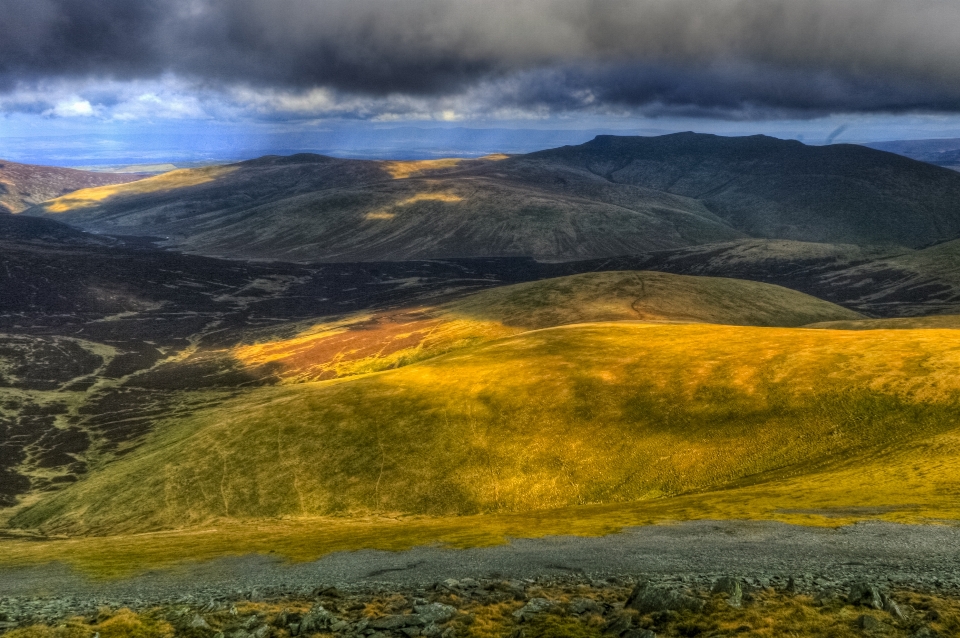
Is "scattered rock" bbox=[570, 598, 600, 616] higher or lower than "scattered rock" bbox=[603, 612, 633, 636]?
lower

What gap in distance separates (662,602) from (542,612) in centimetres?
591

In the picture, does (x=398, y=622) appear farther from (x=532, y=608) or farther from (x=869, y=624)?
(x=869, y=624)

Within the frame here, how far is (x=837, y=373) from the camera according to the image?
83.5 meters

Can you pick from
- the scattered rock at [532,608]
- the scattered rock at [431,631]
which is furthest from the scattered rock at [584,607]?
the scattered rock at [431,631]

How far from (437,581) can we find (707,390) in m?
60.6

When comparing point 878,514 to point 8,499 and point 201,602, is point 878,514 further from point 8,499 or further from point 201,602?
point 8,499

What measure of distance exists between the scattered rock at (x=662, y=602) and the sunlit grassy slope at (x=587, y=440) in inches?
1009

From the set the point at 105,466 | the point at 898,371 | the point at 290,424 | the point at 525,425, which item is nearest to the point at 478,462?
the point at 525,425

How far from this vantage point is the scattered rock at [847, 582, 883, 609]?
2772 centimetres

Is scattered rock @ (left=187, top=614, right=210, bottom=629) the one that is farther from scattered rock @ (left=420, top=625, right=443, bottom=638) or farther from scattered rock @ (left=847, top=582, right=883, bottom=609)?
scattered rock @ (left=847, top=582, right=883, bottom=609)

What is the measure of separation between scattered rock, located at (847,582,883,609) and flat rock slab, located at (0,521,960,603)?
11.2 feet

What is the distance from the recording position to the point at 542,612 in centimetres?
3080

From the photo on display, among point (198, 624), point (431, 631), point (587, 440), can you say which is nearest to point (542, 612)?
point (431, 631)

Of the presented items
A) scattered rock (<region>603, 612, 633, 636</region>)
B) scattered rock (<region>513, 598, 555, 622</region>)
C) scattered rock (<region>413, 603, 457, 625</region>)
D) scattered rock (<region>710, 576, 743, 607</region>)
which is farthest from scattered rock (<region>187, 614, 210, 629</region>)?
scattered rock (<region>710, 576, 743, 607</region>)
